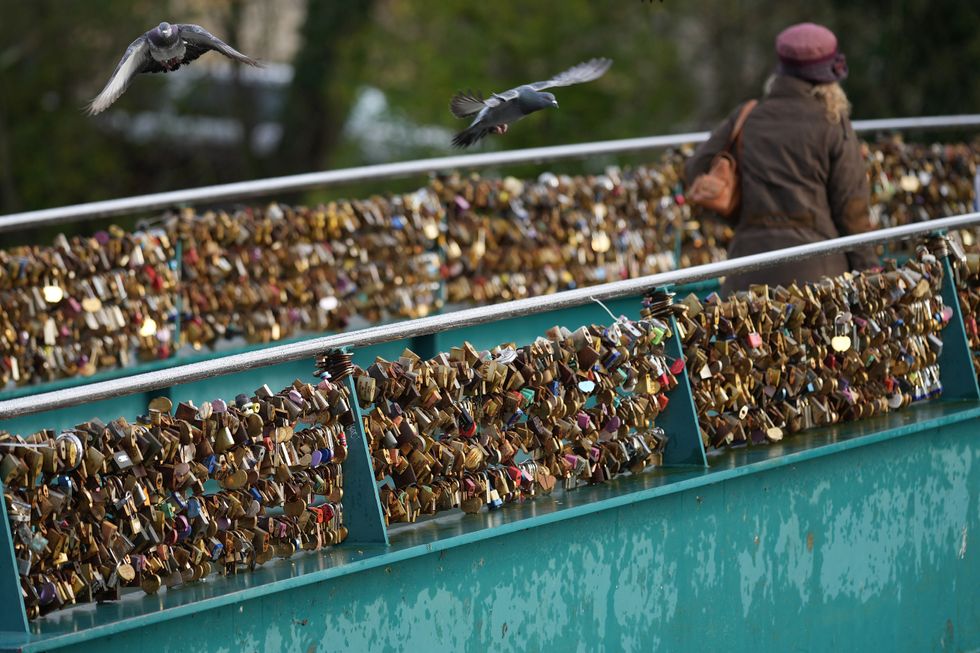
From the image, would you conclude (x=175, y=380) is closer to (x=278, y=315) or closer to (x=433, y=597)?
(x=433, y=597)

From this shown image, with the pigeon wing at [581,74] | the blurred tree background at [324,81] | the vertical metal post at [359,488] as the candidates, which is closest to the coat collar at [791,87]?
the pigeon wing at [581,74]

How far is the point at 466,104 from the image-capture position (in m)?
5.41

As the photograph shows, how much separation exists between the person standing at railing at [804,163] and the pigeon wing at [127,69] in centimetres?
319

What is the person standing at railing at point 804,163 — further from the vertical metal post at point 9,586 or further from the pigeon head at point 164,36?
the vertical metal post at point 9,586

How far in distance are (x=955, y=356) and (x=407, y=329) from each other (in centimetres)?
283

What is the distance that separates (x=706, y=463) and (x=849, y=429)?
0.82 metres

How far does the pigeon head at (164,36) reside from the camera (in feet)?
16.4

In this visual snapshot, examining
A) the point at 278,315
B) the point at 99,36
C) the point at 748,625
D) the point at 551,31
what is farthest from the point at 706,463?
the point at 99,36

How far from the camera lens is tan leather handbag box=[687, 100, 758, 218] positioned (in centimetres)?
756

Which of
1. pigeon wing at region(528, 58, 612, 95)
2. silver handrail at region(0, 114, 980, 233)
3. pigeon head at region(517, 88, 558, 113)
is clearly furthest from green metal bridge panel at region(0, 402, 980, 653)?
silver handrail at region(0, 114, 980, 233)

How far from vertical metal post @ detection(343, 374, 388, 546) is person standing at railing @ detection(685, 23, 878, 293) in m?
2.86

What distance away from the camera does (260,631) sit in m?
4.54

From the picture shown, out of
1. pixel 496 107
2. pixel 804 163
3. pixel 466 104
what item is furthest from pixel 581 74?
pixel 804 163

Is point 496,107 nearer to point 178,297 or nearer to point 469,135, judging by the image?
point 469,135
